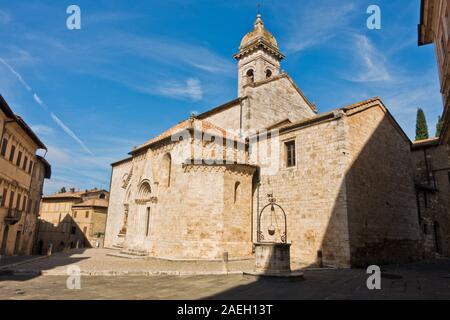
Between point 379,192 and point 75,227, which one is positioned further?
point 75,227

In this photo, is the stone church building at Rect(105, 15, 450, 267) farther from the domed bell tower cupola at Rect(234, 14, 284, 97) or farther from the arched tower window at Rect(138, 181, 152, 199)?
the domed bell tower cupola at Rect(234, 14, 284, 97)

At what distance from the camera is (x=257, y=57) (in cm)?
2577

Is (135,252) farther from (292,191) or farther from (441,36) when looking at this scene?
(441,36)

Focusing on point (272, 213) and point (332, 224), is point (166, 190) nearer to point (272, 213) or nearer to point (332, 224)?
point (272, 213)

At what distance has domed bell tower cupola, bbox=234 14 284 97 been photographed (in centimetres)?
2567

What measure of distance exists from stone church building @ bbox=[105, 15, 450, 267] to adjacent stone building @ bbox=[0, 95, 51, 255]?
7.31 m

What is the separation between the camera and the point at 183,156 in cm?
1596

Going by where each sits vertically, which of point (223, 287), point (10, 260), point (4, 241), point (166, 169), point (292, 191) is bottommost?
point (10, 260)

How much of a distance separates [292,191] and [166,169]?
24.4ft

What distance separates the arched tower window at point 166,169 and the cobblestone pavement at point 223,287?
745cm

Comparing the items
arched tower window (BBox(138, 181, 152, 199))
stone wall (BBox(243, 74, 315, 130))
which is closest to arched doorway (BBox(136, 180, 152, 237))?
arched tower window (BBox(138, 181, 152, 199))

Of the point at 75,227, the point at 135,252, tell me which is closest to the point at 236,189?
the point at 135,252

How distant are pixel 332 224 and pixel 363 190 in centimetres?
241

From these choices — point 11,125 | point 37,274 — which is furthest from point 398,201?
point 11,125
